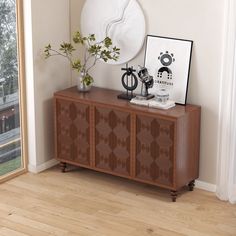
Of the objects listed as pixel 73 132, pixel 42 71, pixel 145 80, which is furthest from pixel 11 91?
pixel 145 80

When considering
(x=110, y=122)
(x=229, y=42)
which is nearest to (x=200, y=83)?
(x=229, y=42)

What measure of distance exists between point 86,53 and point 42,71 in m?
0.44

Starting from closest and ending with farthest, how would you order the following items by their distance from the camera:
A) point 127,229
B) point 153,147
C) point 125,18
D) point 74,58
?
point 127,229
point 153,147
point 125,18
point 74,58

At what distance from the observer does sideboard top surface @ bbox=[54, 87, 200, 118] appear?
14.6 ft

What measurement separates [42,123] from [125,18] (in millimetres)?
1105

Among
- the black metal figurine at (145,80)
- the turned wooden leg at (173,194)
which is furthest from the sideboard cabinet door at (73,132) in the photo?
the turned wooden leg at (173,194)

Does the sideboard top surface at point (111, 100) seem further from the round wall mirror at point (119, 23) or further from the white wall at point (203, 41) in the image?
the round wall mirror at point (119, 23)

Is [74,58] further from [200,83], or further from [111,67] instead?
[200,83]

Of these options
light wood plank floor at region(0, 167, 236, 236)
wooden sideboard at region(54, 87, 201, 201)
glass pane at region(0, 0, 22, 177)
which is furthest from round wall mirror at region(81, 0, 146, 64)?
light wood plank floor at region(0, 167, 236, 236)

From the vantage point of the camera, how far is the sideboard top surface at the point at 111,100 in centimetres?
445

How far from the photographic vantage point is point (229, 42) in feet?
14.2

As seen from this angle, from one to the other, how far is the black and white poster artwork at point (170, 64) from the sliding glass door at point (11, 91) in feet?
3.40

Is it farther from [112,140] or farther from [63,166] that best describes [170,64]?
[63,166]

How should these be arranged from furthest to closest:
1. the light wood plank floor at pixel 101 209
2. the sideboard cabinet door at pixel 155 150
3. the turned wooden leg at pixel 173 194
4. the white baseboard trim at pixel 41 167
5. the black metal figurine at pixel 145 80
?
the white baseboard trim at pixel 41 167
the black metal figurine at pixel 145 80
the turned wooden leg at pixel 173 194
the sideboard cabinet door at pixel 155 150
the light wood plank floor at pixel 101 209
